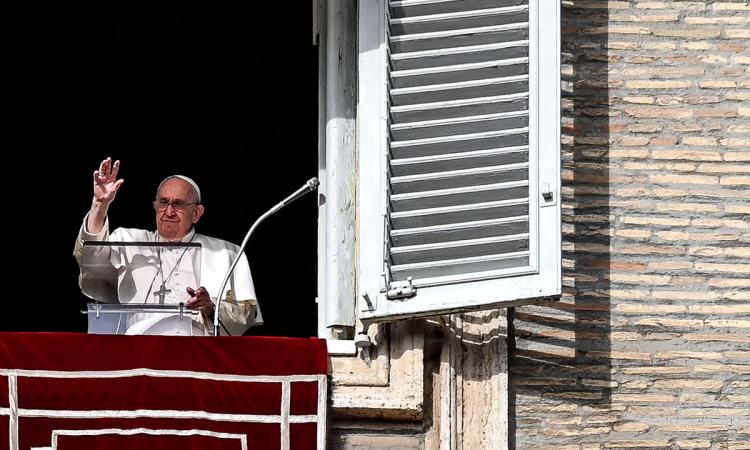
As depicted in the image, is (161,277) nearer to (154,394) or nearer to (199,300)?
(199,300)

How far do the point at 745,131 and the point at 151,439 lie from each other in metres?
2.54

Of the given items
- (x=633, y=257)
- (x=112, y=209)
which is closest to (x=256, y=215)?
(x=112, y=209)

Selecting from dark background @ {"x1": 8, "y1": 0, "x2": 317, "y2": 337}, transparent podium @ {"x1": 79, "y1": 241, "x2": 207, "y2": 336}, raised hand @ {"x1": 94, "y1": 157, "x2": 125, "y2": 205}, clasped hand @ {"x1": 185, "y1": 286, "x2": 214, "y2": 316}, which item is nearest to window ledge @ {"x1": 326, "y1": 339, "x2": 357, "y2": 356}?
clasped hand @ {"x1": 185, "y1": 286, "x2": 214, "y2": 316}

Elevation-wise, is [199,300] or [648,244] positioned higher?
[648,244]

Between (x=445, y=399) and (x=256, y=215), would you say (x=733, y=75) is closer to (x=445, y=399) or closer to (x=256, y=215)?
(x=445, y=399)

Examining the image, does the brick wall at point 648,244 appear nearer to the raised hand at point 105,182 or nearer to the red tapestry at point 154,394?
the red tapestry at point 154,394

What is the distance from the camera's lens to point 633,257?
8781 mm

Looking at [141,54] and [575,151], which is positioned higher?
[141,54]

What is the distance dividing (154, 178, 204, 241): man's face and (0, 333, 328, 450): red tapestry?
3.06ft

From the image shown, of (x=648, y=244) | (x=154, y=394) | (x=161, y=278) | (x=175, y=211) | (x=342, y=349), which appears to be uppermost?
(x=175, y=211)

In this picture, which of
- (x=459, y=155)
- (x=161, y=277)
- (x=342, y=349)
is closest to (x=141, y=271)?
(x=161, y=277)

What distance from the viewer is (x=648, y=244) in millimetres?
8789

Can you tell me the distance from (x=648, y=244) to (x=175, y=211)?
5.85ft

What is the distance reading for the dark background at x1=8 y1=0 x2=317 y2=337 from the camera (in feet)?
36.8
